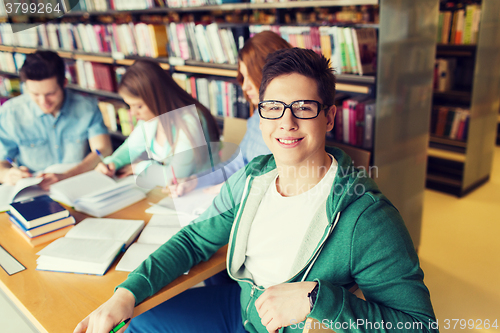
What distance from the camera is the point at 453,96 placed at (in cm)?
345

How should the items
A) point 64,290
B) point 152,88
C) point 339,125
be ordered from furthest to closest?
point 339,125 < point 152,88 < point 64,290

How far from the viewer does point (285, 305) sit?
2.88 ft

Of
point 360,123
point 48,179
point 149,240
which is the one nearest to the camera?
point 149,240

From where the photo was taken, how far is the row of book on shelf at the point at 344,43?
2.05 m

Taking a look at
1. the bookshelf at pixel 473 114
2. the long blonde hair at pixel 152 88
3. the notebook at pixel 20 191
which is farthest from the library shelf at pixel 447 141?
the notebook at pixel 20 191

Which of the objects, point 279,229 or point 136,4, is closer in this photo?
point 279,229

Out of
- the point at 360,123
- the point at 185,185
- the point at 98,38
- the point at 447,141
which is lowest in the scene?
the point at 447,141

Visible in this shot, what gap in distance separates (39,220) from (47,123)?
1.22m

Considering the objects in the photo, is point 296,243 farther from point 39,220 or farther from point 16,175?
point 16,175

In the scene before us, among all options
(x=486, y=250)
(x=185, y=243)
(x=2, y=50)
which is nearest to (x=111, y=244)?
(x=185, y=243)

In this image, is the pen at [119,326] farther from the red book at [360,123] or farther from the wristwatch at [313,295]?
the red book at [360,123]

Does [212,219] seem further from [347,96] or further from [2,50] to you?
[2,50]

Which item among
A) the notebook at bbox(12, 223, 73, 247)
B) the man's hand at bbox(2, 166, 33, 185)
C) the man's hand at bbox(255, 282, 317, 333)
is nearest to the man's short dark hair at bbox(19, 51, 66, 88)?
the man's hand at bbox(2, 166, 33, 185)

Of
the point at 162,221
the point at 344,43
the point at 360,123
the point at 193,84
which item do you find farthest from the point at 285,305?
the point at 193,84
